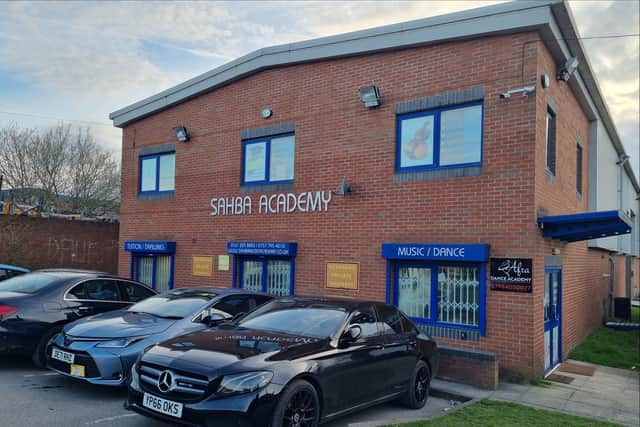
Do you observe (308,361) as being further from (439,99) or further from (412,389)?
(439,99)

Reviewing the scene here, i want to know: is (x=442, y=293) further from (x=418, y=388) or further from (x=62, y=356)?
(x=62, y=356)

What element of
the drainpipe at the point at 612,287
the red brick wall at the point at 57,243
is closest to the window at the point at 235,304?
the red brick wall at the point at 57,243

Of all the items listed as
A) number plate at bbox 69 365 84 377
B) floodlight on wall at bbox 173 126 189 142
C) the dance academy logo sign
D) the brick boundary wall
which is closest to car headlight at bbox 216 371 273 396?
number plate at bbox 69 365 84 377

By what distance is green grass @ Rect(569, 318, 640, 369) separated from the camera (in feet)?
38.6

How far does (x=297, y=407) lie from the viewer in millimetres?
5363

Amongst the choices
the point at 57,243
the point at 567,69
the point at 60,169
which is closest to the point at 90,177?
the point at 60,169

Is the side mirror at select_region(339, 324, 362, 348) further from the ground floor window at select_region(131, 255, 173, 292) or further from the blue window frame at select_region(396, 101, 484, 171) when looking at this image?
the ground floor window at select_region(131, 255, 173, 292)

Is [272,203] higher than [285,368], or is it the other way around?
[272,203]

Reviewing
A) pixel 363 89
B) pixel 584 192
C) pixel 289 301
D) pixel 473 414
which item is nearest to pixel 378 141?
pixel 363 89

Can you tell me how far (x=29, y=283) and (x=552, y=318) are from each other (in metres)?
9.22

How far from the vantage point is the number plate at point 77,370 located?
6.88 metres

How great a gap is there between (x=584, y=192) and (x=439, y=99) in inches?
253

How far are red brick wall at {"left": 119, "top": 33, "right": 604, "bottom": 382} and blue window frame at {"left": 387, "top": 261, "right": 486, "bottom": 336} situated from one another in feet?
0.81

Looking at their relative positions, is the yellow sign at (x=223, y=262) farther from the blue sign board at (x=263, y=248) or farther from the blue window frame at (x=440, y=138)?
the blue window frame at (x=440, y=138)
